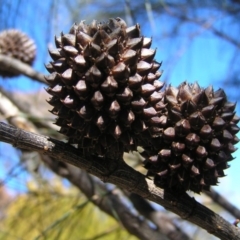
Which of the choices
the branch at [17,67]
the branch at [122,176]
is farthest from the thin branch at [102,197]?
the branch at [122,176]

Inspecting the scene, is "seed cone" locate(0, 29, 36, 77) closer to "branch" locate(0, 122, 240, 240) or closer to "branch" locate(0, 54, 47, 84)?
"branch" locate(0, 54, 47, 84)

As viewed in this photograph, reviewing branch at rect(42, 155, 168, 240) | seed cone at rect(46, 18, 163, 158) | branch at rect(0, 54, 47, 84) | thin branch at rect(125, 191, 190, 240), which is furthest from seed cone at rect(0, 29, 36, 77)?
seed cone at rect(46, 18, 163, 158)

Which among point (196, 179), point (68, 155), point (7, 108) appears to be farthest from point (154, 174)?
point (7, 108)

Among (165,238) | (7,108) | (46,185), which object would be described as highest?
(7,108)

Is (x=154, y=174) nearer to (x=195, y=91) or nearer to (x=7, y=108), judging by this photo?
(x=195, y=91)

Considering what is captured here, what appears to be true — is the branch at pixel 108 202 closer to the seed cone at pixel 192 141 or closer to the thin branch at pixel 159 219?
the thin branch at pixel 159 219

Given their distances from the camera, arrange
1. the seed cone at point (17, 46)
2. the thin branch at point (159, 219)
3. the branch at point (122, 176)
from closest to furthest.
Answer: the branch at point (122, 176) → the thin branch at point (159, 219) → the seed cone at point (17, 46)

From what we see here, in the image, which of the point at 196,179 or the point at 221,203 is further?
the point at 221,203

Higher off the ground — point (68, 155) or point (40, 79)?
point (40, 79)
